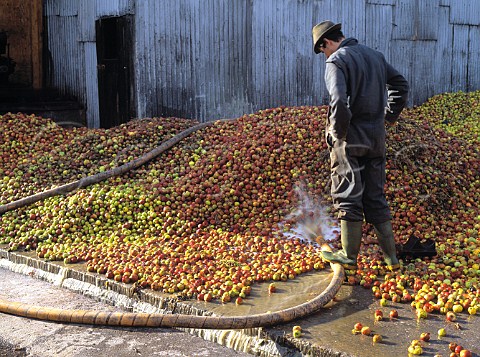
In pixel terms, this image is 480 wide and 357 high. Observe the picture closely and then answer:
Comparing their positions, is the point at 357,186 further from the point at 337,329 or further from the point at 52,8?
the point at 52,8

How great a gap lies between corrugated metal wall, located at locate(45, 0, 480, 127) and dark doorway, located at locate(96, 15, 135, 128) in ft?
0.82

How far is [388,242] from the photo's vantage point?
516 centimetres

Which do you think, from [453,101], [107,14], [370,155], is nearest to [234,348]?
[370,155]

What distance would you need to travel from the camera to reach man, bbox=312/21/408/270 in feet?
16.1

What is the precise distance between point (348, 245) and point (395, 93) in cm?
149

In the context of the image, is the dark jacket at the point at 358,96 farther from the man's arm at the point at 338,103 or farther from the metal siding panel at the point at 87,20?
the metal siding panel at the point at 87,20

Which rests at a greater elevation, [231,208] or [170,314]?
[231,208]

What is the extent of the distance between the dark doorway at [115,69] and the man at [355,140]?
6.31m

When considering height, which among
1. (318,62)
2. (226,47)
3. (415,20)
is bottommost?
(318,62)

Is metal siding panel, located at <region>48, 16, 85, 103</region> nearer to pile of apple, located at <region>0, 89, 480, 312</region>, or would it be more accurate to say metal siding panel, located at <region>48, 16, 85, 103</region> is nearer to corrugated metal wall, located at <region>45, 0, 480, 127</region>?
corrugated metal wall, located at <region>45, 0, 480, 127</region>

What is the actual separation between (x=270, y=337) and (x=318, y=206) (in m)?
2.78

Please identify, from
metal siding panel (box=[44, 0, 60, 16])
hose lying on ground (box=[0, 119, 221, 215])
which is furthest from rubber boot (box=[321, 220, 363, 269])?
metal siding panel (box=[44, 0, 60, 16])

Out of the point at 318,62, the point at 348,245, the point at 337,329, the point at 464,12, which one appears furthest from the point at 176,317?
the point at 464,12

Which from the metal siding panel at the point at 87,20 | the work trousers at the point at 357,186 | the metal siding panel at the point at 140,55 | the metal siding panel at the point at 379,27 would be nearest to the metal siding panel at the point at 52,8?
the metal siding panel at the point at 87,20
